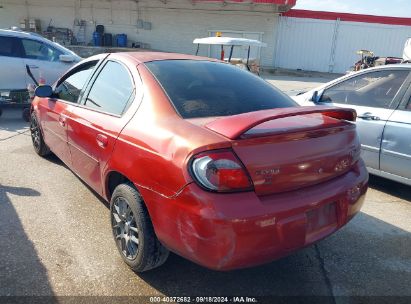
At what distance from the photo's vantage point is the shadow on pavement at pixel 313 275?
253 centimetres

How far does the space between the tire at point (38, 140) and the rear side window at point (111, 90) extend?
1847 mm

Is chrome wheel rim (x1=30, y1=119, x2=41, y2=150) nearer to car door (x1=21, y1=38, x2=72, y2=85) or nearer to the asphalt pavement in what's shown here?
the asphalt pavement

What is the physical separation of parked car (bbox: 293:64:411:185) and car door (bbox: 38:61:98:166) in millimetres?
2908

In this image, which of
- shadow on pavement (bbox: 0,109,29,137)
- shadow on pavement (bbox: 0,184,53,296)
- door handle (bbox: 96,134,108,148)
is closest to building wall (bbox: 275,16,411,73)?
shadow on pavement (bbox: 0,109,29,137)

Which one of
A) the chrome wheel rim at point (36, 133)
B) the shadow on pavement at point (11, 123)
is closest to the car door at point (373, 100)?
the chrome wheel rim at point (36, 133)

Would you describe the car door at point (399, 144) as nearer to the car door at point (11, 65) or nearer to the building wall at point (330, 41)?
the car door at point (11, 65)

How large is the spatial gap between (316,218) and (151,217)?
1.04 meters

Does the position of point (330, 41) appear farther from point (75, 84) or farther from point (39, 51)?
point (75, 84)

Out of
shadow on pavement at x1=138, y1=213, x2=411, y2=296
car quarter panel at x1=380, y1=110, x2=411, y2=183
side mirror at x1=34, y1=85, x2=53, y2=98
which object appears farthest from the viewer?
side mirror at x1=34, y1=85, x2=53, y2=98

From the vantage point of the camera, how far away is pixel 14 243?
2.96 metres

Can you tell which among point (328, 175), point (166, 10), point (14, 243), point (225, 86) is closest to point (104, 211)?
point (14, 243)

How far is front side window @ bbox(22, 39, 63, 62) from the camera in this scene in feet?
26.1

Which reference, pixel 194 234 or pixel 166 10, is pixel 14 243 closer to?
pixel 194 234

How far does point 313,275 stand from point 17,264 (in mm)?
2202
